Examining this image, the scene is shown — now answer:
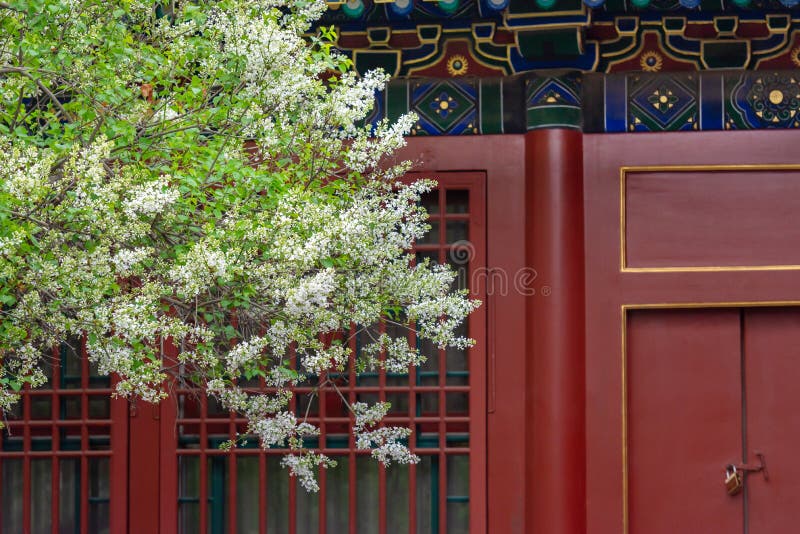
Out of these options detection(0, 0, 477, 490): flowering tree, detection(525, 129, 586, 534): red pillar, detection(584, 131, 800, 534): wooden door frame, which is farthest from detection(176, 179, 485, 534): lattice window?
detection(0, 0, 477, 490): flowering tree

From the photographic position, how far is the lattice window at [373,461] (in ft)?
22.4

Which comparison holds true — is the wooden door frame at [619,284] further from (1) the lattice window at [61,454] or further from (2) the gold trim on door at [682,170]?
(1) the lattice window at [61,454]

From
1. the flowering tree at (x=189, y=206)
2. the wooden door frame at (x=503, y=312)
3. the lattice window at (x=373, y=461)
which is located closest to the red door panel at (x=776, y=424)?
the wooden door frame at (x=503, y=312)

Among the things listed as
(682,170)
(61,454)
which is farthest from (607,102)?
(61,454)

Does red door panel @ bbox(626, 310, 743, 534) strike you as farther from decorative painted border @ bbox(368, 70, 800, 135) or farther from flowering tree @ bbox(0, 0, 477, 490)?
flowering tree @ bbox(0, 0, 477, 490)

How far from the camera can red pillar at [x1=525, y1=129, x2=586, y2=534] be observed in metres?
6.65

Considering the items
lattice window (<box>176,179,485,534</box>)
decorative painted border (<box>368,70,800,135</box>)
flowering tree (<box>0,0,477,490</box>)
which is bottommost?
lattice window (<box>176,179,485,534</box>)

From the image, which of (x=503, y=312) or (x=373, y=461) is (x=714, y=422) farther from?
(x=373, y=461)

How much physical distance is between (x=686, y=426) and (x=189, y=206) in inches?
128

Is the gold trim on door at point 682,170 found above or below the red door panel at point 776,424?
above

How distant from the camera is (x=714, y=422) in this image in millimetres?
6707

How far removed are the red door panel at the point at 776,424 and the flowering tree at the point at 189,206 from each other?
233cm

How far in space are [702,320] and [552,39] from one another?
1.82m

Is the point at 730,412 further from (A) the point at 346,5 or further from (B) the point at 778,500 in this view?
(A) the point at 346,5
